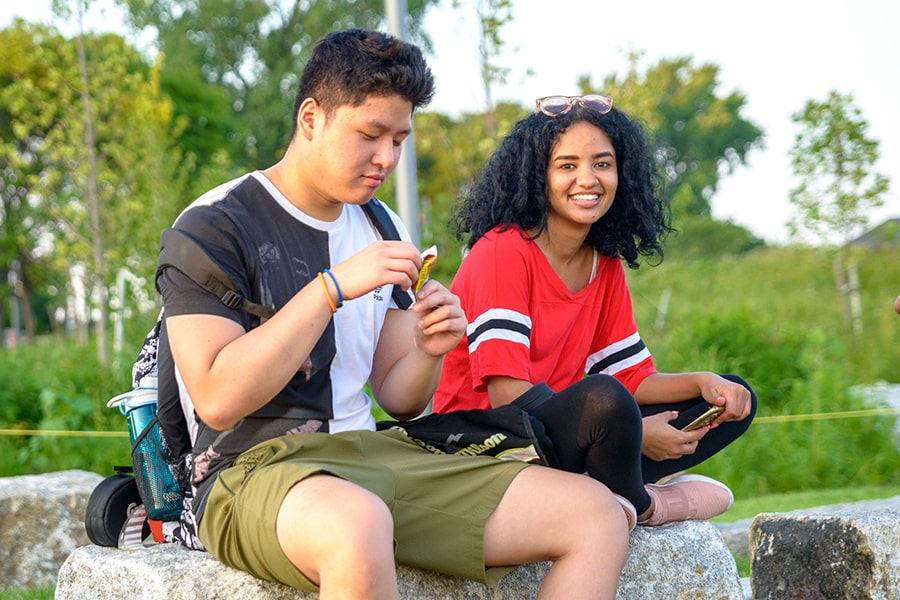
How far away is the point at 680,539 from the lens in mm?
2725

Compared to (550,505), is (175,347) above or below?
above

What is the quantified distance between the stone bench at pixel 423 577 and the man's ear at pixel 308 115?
94 cm

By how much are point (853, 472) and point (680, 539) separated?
17.6 feet

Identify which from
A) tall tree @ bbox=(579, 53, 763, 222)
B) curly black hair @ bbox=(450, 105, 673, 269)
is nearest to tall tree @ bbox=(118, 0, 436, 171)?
tall tree @ bbox=(579, 53, 763, 222)

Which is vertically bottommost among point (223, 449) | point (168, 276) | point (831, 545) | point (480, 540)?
point (831, 545)

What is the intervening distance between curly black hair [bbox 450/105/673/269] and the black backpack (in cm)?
68

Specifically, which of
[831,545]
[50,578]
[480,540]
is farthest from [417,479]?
[50,578]

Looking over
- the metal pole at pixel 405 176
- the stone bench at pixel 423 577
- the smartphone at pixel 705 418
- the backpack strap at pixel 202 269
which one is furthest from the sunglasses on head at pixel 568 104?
the metal pole at pixel 405 176

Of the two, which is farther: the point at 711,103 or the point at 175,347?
the point at 711,103

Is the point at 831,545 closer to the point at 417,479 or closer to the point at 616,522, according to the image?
the point at 616,522

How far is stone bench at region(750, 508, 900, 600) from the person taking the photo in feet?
9.94

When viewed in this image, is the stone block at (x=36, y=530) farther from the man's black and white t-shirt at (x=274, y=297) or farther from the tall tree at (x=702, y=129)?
the tall tree at (x=702, y=129)

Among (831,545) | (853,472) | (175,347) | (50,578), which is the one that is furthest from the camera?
(853,472)

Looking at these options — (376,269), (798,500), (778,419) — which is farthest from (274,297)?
(778,419)
